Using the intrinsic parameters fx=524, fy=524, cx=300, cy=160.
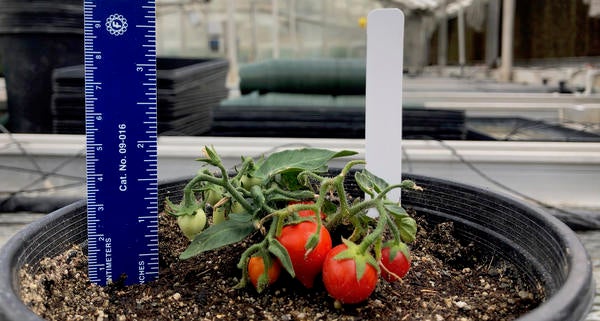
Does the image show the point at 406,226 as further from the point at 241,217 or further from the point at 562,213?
the point at 562,213

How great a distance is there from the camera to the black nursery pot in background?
232cm

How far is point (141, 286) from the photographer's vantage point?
22.2 inches

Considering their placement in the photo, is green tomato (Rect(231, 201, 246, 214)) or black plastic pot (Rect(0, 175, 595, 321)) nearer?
black plastic pot (Rect(0, 175, 595, 321))

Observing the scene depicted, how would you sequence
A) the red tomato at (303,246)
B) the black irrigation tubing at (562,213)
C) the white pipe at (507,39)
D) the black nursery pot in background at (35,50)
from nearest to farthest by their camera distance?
the red tomato at (303,246), the black irrigation tubing at (562,213), the black nursery pot in background at (35,50), the white pipe at (507,39)

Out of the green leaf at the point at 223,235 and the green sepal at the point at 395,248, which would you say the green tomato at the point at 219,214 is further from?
the green sepal at the point at 395,248

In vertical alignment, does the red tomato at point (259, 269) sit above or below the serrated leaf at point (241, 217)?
below

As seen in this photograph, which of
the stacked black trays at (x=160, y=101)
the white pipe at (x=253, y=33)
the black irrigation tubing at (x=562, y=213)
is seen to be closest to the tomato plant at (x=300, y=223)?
the black irrigation tubing at (x=562, y=213)

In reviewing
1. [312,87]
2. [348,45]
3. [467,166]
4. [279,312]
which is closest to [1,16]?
[312,87]

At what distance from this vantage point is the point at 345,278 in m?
0.44

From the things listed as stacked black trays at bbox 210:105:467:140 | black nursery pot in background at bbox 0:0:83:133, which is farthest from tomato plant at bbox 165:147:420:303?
black nursery pot in background at bbox 0:0:83:133

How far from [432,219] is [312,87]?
1825 mm

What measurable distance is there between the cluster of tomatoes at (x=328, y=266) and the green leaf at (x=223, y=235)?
0.09ft

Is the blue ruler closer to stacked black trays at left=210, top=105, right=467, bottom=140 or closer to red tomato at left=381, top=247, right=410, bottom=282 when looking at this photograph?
red tomato at left=381, top=247, right=410, bottom=282

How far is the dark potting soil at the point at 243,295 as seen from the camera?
1.60 ft
